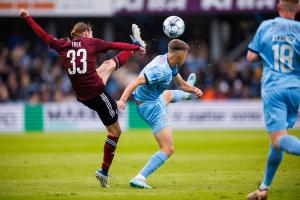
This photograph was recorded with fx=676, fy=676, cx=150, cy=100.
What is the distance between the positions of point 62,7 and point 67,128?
689 cm

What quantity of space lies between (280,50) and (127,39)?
23.9 m

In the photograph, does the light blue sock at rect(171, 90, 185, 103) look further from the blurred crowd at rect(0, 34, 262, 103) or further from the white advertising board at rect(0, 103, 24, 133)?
the white advertising board at rect(0, 103, 24, 133)

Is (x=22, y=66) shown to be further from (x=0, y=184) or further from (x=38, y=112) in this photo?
(x=0, y=184)

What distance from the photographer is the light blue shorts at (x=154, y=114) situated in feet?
36.7

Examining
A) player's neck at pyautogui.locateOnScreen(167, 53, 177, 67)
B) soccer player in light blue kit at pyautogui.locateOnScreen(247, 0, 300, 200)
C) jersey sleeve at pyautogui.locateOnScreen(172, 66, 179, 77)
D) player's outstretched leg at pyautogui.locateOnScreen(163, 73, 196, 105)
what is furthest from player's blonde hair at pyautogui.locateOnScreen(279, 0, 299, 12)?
player's outstretched leg at pyautogui.locateOnScreen(163, 73, 196, 105)

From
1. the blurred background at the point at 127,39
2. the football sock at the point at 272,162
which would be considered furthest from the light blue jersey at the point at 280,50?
the blurred background at the point at 127,39

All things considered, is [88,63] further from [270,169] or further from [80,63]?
[270,169]

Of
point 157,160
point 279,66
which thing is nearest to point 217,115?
point 157,160

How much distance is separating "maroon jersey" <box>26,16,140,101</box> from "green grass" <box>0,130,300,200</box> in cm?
168

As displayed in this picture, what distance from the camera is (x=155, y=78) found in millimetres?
10859

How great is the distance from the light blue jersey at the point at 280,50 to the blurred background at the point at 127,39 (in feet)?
56.3

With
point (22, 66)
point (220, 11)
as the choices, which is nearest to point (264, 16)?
point (220, 11)

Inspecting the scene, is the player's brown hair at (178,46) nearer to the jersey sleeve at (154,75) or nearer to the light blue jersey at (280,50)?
the jersey sleeve at (154,75)

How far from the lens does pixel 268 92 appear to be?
29.3 feet
